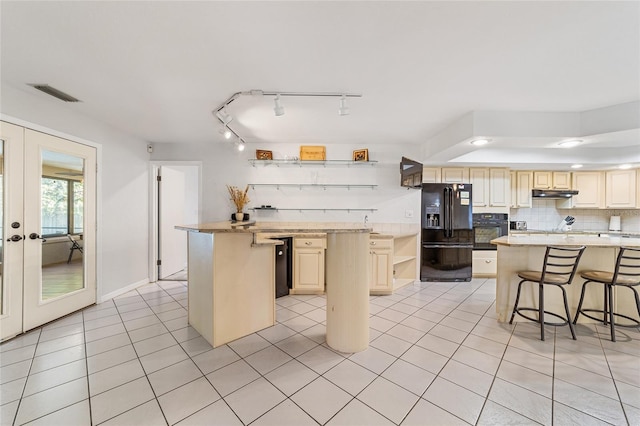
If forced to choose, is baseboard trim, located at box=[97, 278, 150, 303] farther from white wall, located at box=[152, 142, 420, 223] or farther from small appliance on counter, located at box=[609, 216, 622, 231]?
small appliance on counter, located at box=[609, 216, 622, 231]

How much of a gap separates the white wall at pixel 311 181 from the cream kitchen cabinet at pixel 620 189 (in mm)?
3848

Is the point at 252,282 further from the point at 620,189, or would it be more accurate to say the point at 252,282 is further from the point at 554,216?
the point at 620,189

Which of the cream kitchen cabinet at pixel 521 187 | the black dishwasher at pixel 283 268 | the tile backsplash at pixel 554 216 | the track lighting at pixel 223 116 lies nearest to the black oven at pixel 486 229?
the cream kitchen cabinet at pixel 521 187

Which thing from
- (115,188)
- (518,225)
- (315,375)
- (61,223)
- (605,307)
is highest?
(115,188)

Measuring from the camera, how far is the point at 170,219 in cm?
449

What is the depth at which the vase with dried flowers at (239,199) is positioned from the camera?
13.7 ft

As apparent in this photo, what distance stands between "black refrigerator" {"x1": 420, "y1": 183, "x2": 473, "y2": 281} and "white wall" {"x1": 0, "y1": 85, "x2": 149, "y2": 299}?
15.4ft

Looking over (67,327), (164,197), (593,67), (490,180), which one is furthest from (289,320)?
(490,180)

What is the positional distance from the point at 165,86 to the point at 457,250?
186 inches

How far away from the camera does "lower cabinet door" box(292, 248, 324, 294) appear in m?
3.69

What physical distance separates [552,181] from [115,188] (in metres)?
7.61

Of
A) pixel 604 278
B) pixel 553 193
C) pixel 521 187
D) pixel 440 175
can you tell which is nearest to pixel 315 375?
pixel 604 278

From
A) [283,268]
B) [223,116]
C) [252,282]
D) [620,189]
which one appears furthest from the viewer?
[620,189]

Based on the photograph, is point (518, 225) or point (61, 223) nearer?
point (61, 223)
